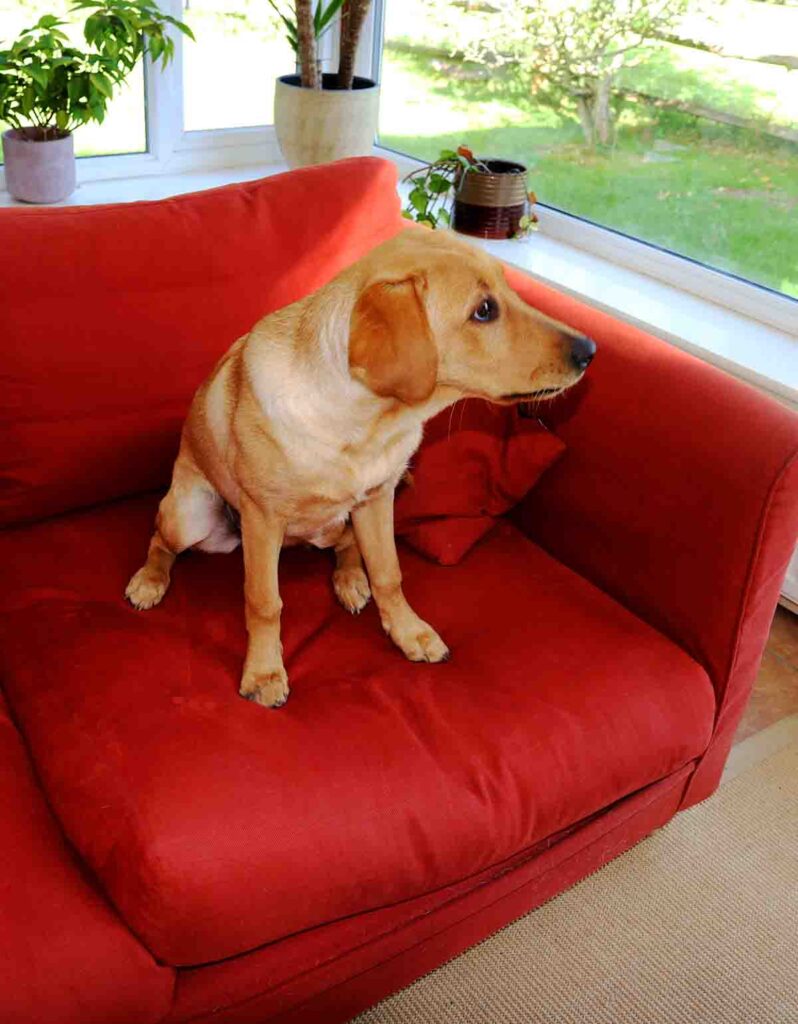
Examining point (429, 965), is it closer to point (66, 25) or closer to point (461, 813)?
point (461, 813)

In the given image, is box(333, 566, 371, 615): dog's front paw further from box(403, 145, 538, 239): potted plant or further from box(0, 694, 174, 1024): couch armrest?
box(403, 145, 538, 239): potted plant

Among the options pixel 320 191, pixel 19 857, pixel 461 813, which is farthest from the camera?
Answer: pixel 320 191

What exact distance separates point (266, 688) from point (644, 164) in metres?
2.03

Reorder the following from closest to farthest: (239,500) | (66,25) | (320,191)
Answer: (239,500) < (320,191) < (66,25)

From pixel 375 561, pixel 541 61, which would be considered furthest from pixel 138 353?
pixel 541 61

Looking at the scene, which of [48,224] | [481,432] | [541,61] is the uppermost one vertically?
[541,61]

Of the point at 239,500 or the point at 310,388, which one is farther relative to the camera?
the point at 239,500

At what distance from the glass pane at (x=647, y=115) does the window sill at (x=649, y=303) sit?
5.4 inches

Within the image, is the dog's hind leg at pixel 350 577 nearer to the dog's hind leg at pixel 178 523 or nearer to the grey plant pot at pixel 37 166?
the dog's hind leg at pixel 178 523

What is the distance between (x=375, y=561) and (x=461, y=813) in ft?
1.67

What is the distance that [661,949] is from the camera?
1818mm

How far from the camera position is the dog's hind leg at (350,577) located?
1854mm

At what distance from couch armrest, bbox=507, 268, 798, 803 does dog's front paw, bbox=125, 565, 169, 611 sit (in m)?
0.77

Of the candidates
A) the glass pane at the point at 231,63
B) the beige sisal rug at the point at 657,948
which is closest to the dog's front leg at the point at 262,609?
the beige sisal rug at the point at 657,948
